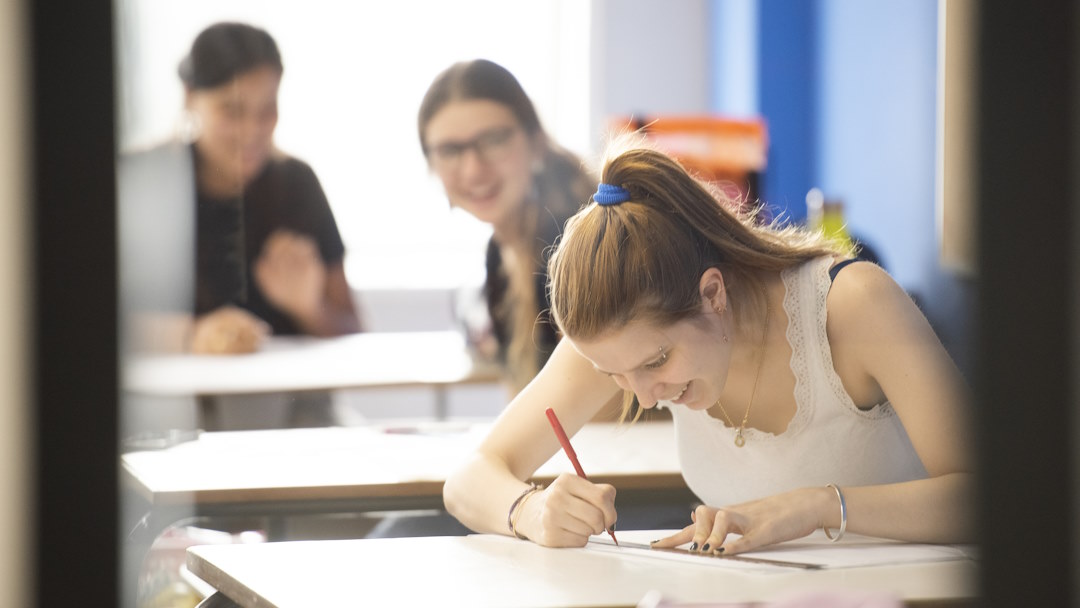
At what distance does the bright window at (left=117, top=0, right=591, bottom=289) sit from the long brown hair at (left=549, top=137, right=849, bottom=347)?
4.11 feet

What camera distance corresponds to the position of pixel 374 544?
116 centimetres

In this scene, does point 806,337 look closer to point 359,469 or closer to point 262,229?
point 359,469

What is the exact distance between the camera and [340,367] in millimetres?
2750

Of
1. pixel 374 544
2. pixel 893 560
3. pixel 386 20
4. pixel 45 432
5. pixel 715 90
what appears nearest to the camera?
pixel 45 432

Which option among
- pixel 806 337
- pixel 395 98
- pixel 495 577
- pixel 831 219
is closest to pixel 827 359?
pixel 806 337

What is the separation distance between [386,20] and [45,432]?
342 cm

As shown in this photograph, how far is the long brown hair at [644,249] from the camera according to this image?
1164mm

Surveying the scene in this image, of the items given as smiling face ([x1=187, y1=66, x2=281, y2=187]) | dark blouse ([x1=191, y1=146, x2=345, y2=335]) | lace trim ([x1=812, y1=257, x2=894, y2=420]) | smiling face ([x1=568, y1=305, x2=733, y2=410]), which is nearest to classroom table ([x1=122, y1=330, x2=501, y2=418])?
dark blouse ([x1=191, y1=146, x2=345, y2=335])

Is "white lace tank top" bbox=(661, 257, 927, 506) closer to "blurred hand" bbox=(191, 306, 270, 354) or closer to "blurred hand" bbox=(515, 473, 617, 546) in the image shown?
"blurred hand" bbox=(515, 473, 617, 546)

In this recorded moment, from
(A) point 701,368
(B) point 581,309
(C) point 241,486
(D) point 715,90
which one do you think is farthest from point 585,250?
(D) point 715,90

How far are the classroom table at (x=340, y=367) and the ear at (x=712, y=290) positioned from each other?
1.04 meters

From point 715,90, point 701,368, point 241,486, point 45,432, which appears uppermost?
point 715,90

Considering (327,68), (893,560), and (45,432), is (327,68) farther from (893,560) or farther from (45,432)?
(45,432)

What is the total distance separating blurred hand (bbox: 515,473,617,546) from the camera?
1.12m
